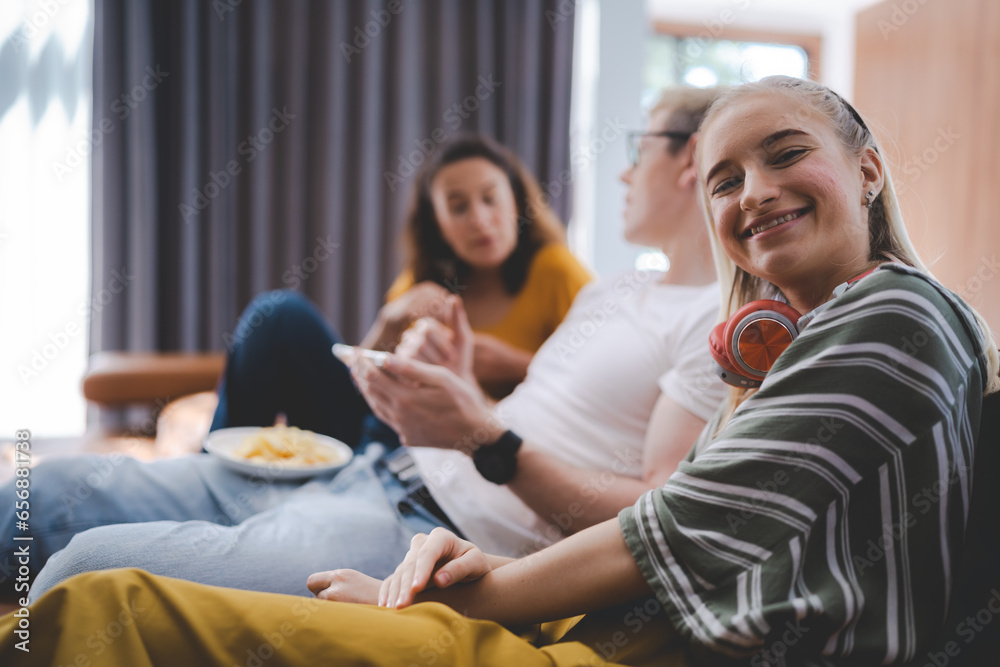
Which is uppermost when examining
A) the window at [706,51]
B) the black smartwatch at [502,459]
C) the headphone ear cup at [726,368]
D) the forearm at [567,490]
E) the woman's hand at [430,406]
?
the window at [706,51]

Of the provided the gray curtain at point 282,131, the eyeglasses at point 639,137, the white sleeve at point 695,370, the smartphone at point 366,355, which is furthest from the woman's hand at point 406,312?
the gray curtain at point 282,131

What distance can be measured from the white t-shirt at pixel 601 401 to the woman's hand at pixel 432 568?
25 centimetres

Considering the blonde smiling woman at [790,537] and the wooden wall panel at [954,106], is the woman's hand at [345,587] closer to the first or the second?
the blonde smiling woman at [790,537]

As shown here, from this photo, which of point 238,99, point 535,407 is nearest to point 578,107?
point 238,99

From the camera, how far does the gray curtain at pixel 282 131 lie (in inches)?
117

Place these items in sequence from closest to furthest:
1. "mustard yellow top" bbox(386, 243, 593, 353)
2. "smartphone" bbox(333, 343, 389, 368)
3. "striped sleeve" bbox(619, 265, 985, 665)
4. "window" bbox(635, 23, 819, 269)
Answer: "striped sleeve" bbox(619, 265, 985, 665), "smartphone" bbox(333, 343, 389, 368), "mustard yellow top" bbox(386, 243, 593, 353), "window" bbox(635, 23, 819, 269)

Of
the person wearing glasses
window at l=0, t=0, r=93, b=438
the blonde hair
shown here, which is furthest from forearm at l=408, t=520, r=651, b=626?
window at l=0, t=0, r=93, b=438

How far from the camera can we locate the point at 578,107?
351 cm

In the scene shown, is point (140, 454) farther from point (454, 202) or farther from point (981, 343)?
point (981, 343)

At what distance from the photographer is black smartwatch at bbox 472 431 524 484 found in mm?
945

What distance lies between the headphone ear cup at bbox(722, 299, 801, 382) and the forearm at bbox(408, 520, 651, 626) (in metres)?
0.21

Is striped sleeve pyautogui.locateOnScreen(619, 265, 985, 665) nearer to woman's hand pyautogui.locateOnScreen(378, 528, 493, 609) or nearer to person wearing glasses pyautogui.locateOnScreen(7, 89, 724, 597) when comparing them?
woman's hand pyautogui.locateOnScreen(378, 528, 493, 609)

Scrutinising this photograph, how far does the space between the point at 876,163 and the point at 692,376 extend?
358 mm

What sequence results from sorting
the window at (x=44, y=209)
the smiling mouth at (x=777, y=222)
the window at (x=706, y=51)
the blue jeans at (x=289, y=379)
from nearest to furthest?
1. the smiling mouth at (x=777, y=222)
2. the blue jeans at (x=289, y=379)
3. the window at (x=44, y=209)
4. the window at (x=706, y=51)
